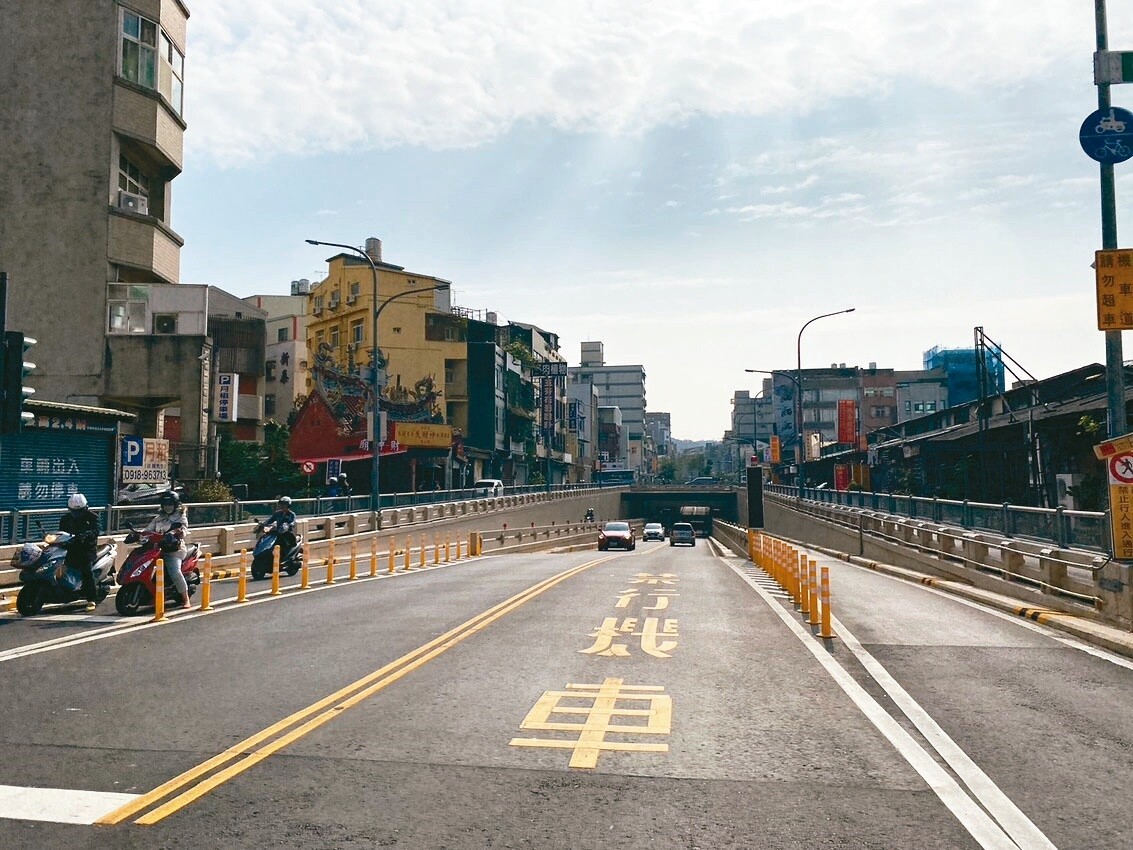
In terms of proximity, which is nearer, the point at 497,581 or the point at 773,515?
the point at 497,581

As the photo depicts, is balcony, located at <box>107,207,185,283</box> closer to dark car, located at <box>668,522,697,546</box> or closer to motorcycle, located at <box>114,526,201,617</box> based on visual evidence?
motorcycle, located at <box>114,526,201,617</box>

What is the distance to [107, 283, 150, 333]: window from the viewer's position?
32.1m

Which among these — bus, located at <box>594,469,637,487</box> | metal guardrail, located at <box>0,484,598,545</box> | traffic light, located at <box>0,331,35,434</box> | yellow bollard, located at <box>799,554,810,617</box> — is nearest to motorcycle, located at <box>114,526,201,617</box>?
traffic light, located at <box>0,331,35,434</box>

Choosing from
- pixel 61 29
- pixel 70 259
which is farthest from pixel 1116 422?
pixel 61 29

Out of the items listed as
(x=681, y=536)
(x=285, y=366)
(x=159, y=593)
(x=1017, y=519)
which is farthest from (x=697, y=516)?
(x=159, y=593)

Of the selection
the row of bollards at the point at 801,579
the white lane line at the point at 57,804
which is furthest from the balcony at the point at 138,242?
the white lane line at the point at 57,804

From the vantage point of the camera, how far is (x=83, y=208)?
3153 centimetres

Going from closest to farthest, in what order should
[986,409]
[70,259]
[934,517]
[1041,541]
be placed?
[1041,541], [934,517], [70,259], [986,409]

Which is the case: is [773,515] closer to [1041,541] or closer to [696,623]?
[1041,541]

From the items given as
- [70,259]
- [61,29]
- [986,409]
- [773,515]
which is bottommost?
[773,515]

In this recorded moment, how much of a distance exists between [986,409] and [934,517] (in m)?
20.5

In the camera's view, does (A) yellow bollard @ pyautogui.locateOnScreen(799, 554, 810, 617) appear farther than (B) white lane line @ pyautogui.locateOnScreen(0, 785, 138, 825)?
Yes

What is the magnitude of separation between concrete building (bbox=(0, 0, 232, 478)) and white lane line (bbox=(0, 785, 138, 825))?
93.2ft

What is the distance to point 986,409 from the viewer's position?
150ft
